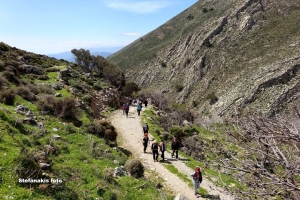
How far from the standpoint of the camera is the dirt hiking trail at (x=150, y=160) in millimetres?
12586

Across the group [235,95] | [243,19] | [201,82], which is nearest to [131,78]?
[201,82]

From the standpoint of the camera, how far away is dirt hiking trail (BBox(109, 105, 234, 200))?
1259 cm

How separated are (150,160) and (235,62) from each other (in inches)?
1992

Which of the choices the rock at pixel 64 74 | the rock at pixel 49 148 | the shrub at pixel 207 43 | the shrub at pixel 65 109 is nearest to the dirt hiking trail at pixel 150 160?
the shrub at pixel 65 109

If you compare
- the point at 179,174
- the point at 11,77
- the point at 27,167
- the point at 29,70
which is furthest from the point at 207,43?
the point at 27,167

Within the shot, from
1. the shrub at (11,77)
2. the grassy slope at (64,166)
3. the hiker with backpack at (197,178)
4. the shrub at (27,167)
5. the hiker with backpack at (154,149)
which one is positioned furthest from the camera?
the shrub at (11,77)

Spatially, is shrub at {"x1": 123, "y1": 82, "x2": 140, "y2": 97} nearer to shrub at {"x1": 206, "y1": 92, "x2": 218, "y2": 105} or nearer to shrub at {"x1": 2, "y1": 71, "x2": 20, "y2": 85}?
shrub at {"x1": 206, "y1": 92, "x2": 218, "y2": 105}

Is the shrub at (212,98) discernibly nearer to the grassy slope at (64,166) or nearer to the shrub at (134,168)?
the grassy slope at (64,166)

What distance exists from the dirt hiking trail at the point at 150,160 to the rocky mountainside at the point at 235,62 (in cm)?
1769

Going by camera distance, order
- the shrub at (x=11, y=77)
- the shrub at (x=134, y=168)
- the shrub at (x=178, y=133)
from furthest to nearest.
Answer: the shrub at (x=178, y=133) → the shrub at (x=11, y=77) → the shrub at (x=134, y=168)

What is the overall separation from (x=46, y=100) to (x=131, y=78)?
8137 centimetres

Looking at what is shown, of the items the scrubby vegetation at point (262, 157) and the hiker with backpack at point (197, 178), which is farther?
the hiker with backpack at point (197, 178)

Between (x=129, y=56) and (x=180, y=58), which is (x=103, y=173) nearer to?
(x=180, y=58)

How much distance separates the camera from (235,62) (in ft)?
Answer: 196
